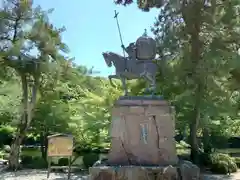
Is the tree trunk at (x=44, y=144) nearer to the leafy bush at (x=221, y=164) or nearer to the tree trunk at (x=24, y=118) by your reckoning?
the tree trunk at (x=24, y=118)

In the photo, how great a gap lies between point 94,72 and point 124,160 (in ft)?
35.3

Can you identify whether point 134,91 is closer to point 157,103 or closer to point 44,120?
point 44,120

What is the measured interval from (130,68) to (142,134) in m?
1.92

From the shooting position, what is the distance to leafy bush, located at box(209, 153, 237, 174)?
1634cm

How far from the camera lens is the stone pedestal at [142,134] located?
377 inches

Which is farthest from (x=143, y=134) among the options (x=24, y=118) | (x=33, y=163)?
(x=33, y=163)

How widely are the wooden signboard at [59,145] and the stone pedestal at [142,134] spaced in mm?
3365

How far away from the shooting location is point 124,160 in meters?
9.59

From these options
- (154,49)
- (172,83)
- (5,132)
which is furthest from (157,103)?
(5,132)

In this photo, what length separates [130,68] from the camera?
10312 mm

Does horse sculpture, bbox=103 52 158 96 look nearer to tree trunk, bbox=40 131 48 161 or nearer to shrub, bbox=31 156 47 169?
shrub, bbox=31 156 47 169

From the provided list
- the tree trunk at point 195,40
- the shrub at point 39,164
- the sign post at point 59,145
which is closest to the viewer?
the sign post at point 59,145

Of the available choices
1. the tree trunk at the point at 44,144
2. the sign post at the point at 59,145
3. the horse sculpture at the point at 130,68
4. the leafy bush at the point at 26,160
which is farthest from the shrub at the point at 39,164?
the horse sculpture at the point at 130,68

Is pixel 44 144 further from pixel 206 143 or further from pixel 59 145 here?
pixel 59 145
